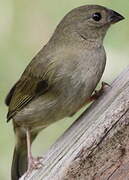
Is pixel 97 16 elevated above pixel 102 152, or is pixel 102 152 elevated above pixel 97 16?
pixel 102 152

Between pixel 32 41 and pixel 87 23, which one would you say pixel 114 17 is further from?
pixel 32 41

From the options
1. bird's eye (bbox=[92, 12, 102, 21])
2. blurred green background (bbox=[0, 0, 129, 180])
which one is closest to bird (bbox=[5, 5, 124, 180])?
bird's eye (bbox=[92, 12, 102, 21])

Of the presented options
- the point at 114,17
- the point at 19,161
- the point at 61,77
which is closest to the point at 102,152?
the point at 61,77

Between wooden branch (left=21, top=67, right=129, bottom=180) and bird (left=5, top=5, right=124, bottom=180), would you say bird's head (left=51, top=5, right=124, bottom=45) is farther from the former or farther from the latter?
wooden branch (left=21, top=67, right=129, bottom=180)

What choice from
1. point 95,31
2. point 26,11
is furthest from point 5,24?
point 95,31

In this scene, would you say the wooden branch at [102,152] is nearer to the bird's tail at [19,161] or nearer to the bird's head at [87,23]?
the bird's tail at [19,161]

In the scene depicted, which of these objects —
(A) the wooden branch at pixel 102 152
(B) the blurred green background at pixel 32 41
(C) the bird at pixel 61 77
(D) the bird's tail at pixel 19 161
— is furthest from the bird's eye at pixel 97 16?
(A) the wooden branch at pixel 102 152

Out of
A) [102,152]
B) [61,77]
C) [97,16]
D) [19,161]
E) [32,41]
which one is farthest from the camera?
[32,41]
